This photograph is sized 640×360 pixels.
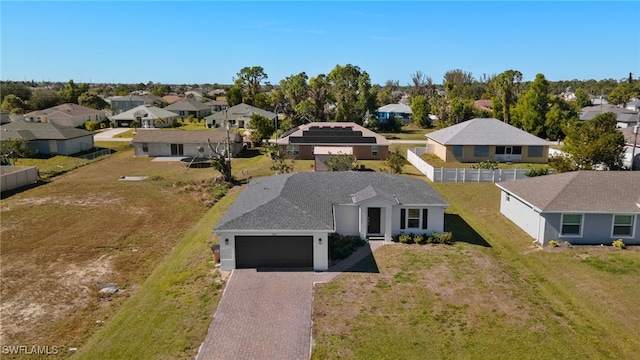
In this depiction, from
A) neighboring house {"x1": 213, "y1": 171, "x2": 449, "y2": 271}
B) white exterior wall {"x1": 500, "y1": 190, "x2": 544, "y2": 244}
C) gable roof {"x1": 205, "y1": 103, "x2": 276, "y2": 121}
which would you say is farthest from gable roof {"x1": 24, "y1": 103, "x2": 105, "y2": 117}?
white exterior wall {"x1": 500, "y1": 190, "x2": 544, "y2": 244}

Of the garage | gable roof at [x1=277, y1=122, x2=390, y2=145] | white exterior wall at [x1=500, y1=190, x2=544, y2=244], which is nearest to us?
the garage

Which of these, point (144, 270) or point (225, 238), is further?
point (144, 270)

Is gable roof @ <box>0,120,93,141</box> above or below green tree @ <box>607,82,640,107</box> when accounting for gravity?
below

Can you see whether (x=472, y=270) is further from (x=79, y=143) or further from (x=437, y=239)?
(x=79, y=143)

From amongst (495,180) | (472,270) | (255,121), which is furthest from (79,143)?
(472,270)

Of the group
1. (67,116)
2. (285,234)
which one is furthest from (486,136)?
(67,116)

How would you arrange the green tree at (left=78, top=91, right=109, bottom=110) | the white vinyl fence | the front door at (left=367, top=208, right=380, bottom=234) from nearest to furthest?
the front door at (left=367, top=208, right=380, bottom=234) < the white vinyl fence < the green tree at (left=78, top=91, right=109, bottom=110)

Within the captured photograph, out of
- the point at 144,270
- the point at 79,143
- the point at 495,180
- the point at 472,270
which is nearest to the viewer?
the point at 472,270

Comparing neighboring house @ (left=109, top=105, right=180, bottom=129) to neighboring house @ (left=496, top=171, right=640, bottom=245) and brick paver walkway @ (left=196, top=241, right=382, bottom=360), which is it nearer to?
brick paver walkway @ (left=196, top=241, right=382, bottom=360)
